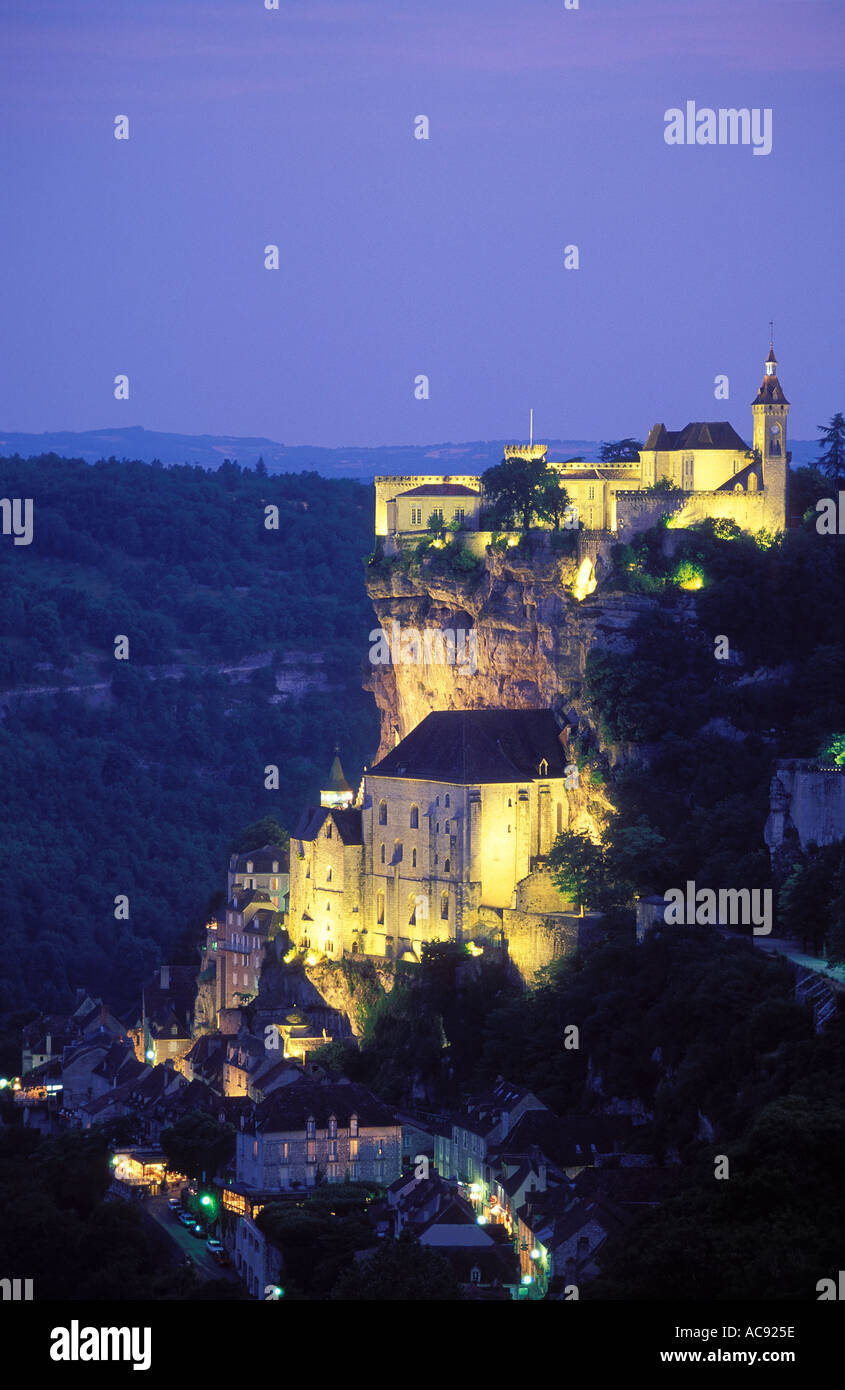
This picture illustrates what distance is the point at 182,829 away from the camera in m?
148

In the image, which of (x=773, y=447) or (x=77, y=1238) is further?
(x=773, y=447)

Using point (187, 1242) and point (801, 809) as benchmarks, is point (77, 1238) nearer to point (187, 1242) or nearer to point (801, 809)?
point (187, 1242)

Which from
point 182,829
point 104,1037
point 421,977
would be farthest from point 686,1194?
point 182,829

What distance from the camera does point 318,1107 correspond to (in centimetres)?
6981

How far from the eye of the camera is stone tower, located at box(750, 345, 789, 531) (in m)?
86.9

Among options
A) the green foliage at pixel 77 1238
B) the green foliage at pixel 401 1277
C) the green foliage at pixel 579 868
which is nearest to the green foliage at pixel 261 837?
the green foliage at pixel 579 868

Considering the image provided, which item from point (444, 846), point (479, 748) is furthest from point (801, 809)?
point (479, 748)

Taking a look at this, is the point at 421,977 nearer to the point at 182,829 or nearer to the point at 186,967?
the point at 186,967

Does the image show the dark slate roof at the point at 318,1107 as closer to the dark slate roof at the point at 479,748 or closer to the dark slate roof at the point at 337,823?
the dark slate roof at the point at 479,748

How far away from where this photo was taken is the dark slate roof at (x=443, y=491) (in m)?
93.9

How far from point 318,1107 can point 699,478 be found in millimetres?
28239

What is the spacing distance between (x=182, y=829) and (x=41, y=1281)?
86859 mm

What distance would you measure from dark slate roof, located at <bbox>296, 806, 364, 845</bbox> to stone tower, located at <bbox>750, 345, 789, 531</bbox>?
16.4 meters

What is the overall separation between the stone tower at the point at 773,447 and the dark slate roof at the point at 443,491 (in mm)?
11161
